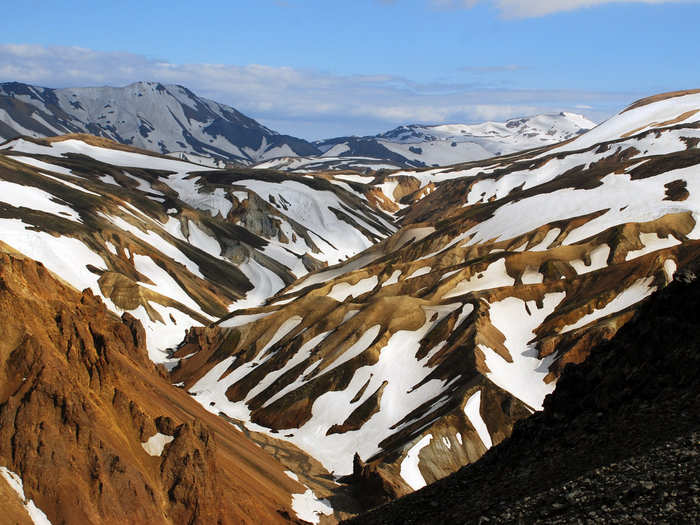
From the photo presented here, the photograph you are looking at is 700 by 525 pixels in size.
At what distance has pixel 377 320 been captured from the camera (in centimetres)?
8969

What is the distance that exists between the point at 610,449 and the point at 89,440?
25.1m

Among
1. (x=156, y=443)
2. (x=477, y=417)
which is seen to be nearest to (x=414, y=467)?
(x=477, y=417)

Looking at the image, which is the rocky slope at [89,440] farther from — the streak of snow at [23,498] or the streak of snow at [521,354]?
the streak of snow at [521,354]

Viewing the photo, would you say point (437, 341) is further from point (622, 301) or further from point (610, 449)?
point (610, 449)

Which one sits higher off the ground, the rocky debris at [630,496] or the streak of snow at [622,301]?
the rocky debris at [630,496]

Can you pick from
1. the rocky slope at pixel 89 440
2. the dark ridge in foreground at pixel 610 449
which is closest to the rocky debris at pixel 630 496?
the dark ridge in foreground at pixel 610 449

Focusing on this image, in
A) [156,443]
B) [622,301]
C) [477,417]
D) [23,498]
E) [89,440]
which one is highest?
[89,440]

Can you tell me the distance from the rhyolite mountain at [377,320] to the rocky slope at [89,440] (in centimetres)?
23

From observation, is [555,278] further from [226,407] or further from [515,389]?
[226,407]

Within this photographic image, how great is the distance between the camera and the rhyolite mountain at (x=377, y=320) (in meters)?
59.0

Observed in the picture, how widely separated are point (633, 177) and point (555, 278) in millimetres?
54877

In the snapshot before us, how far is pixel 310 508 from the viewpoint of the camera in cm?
5244

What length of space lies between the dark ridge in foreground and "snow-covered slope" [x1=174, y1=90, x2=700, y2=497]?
934 inches

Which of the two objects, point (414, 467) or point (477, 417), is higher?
point (477, 417)
